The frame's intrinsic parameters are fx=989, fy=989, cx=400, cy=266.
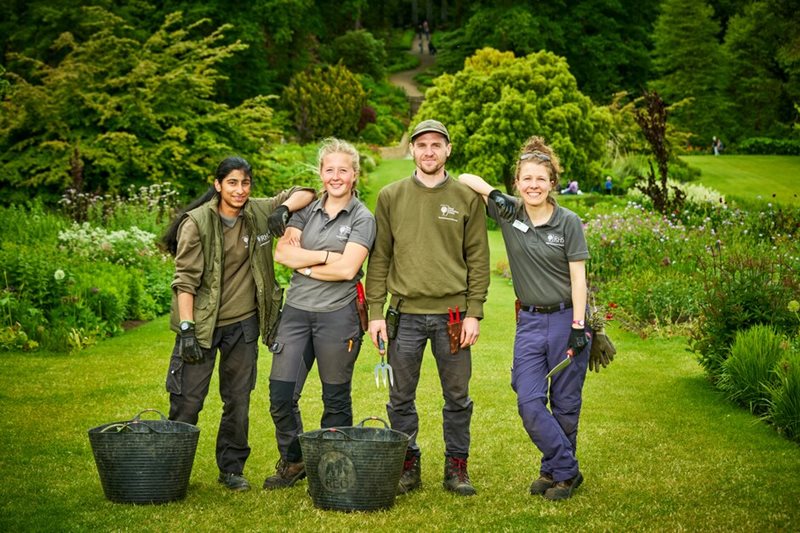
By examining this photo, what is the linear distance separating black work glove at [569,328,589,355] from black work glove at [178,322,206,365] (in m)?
2.18

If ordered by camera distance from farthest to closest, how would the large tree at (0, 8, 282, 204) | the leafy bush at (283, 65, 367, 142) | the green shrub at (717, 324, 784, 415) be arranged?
the leafy bush at (283, 65, 367, 142) → the large tree at (0, 8, 282, 204) → the green shrub at (717, 324, 784, 415)

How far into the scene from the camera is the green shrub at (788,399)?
724 cm

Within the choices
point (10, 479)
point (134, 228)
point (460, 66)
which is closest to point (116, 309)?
point (134, 228)

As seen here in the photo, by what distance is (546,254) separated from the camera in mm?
5906

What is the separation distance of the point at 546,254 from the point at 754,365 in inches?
125

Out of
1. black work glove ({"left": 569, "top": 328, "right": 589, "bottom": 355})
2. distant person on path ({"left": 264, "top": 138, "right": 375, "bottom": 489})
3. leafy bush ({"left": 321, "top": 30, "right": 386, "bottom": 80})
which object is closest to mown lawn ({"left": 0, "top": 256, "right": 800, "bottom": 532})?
distant person on path ({"left": 264, "top": 138, "right": 375, "bottom": 489})

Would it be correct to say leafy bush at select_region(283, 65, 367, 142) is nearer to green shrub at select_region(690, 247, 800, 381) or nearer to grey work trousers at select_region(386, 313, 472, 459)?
green shrub at select_region(690, 247, 800, 381)

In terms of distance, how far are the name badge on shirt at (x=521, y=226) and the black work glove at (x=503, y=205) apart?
49 mm

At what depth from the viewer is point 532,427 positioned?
577cm

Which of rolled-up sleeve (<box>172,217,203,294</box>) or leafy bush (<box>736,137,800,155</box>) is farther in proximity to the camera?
leafy bush (<box>736,137,800,155</box>)

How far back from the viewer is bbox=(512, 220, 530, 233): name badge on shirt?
19.4 ft

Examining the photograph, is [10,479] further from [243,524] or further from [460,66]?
[460,66]

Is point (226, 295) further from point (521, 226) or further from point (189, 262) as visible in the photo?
point (521, 226)

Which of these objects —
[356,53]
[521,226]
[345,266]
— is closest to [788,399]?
[521,226]
